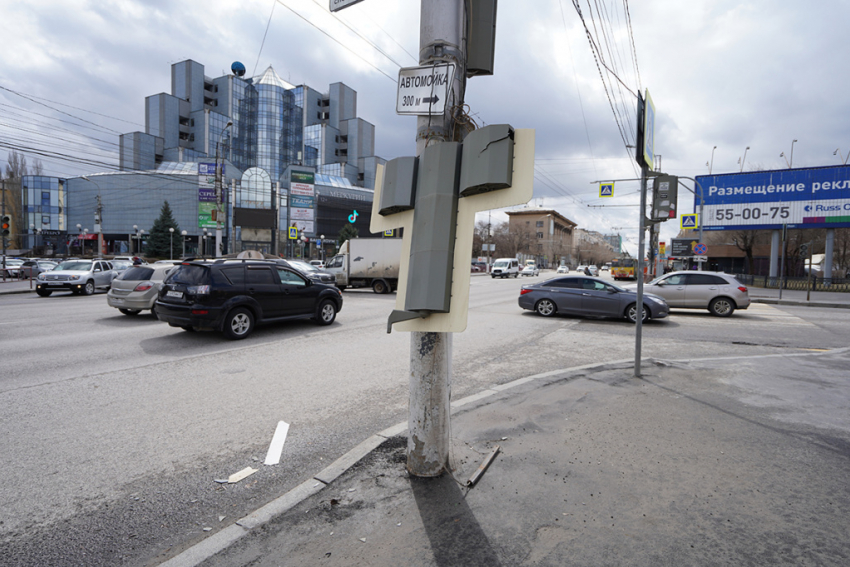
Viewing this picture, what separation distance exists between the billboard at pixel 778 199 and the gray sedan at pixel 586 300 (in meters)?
24.9

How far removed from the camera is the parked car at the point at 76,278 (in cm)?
Answer: 2052

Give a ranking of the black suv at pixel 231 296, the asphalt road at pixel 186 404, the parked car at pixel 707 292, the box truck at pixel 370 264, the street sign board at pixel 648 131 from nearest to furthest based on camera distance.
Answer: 1. the asphalt road at pixel 186 404
2. the street sign board at pixel 648 131
3. the black suv at pixel 231 296
4. the parked car at pixel 707 292
5. the box truck at pixel 370 264

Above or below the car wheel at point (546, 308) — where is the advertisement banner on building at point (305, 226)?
above

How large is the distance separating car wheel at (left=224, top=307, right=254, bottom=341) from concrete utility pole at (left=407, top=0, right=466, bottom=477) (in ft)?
23.4

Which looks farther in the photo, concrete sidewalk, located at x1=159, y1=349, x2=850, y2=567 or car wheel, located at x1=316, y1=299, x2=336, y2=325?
car wheel, located at x1=316, y1=299, x2=336, y2=325

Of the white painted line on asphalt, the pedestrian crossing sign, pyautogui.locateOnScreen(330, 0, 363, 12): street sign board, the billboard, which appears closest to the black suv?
the white painted line on asphalt

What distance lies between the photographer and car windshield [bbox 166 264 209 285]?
9445mm

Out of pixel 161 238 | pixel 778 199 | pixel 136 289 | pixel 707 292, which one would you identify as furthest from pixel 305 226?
pixel 707 292

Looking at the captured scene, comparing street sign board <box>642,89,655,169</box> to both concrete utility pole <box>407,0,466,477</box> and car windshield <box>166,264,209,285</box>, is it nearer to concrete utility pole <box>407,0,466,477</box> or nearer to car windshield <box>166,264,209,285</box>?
concrete utility pole <box>407,0,466,477</box>

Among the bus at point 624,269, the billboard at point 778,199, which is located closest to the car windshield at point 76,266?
the billboard at point 778,199

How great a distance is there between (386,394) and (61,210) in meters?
114

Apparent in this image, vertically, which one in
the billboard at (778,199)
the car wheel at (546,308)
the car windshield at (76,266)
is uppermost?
the billboard at (778,199)

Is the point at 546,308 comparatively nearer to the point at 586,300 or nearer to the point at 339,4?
the point at 586,300

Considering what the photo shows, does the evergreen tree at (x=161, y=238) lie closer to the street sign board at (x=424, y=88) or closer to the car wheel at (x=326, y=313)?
the car wheel at (x=326, y=313)
